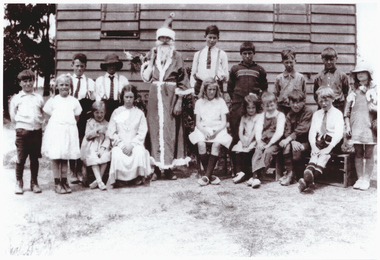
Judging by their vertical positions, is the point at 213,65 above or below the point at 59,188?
above

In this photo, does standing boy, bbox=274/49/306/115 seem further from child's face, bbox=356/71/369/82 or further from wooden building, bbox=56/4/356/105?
wooden building, bbox=56/4/356/105

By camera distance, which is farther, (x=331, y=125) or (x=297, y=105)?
(x=297, y=105)

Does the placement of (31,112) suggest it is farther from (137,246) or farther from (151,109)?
(137,246)

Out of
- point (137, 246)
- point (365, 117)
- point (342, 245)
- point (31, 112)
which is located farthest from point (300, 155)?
point (31, 112)

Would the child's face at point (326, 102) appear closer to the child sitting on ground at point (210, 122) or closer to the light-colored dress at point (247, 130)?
the light-colored dress at point (247, 130)

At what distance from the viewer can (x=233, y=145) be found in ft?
15.9

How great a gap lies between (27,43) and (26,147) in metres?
13.2

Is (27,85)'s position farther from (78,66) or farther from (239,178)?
(239,178)

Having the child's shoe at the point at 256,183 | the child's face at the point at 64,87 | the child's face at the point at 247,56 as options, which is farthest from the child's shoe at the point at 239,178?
the child's face at the point at 64,87

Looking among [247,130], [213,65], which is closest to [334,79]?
[247,130]

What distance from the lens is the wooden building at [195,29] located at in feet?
21.8

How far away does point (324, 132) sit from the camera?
428 cm

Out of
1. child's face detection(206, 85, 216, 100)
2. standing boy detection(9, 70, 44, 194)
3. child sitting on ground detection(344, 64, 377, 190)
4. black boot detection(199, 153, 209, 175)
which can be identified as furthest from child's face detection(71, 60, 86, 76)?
child sitting on ground detection(344, 64, 377, 190)

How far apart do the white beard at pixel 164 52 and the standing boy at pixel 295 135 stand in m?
1.71
